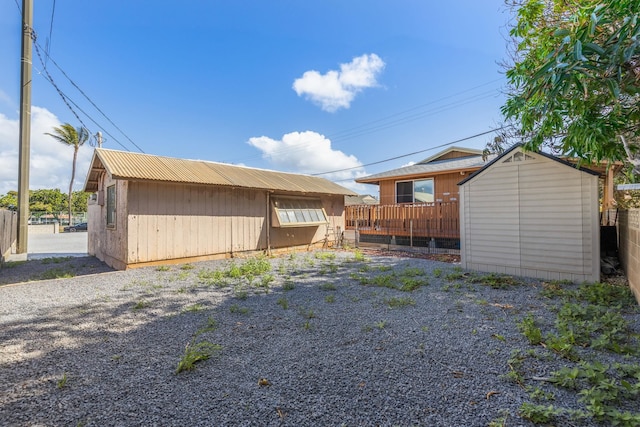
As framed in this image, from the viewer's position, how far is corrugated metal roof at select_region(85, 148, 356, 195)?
23.5ft

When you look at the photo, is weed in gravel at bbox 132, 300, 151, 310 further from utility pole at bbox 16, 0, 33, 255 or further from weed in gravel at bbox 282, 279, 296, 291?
utility pole at bbox 16, 0, 33, 255

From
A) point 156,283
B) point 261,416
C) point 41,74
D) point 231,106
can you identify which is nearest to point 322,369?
point 261,416

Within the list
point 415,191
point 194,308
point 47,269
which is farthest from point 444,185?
point 47,269

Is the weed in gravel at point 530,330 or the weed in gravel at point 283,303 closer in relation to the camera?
the weed in gravel at point 530,330

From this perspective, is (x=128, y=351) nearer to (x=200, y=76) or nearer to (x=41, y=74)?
(x=41, y=74)

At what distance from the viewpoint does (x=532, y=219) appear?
5.74 meters

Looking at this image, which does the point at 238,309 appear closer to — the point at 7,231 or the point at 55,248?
the point at 7,231

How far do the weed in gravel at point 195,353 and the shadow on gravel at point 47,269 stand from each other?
5.84 metres

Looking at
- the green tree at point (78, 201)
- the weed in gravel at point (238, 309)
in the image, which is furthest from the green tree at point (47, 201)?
the weed in gravel at point (238, 309)

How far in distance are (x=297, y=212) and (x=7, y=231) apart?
8556mm

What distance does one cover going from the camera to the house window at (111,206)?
8.07 meters

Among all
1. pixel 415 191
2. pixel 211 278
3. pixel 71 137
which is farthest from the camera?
pixel 71 137

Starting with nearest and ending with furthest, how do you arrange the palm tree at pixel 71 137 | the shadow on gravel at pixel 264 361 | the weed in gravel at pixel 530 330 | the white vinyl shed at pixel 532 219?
the shadow on gravel at pixel 264 361
the weed in gravel at pixel 530 330
the white vinyl shed at pixel 532 219
the palm tree at pixel 71 137

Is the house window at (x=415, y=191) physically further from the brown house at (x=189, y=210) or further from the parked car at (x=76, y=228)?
the parked car at (x=76, y=228)
